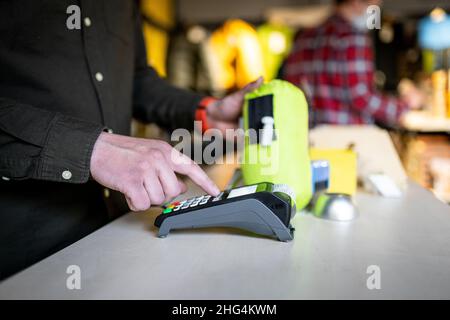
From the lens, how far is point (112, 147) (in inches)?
20.4

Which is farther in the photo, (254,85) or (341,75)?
(341,75)

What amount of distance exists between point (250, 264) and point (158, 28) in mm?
3317

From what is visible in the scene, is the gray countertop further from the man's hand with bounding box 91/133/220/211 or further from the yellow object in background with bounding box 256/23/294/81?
the yellow object in background with bounding box 256/23/294/81

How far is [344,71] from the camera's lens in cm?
171

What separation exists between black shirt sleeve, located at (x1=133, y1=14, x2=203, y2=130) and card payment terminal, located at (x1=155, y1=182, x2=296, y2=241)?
0.42 metres

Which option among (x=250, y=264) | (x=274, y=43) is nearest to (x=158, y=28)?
(x=274, y=43)

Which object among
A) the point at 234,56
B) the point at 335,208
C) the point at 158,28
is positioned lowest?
the point at 335,208

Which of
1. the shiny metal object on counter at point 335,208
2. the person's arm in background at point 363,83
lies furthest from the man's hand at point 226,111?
the person's arm in background at point 363,83

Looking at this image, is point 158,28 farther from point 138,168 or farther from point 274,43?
point 138,168

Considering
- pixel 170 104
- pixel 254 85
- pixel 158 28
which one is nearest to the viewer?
pixel 254 85

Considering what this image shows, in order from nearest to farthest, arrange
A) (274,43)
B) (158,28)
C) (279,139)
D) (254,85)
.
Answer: (279,139), (254,85), (158,28), (274,43)

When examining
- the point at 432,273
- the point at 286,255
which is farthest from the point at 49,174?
the point at 432,273

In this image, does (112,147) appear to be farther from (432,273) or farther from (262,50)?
(262,50)

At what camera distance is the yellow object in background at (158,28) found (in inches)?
126
